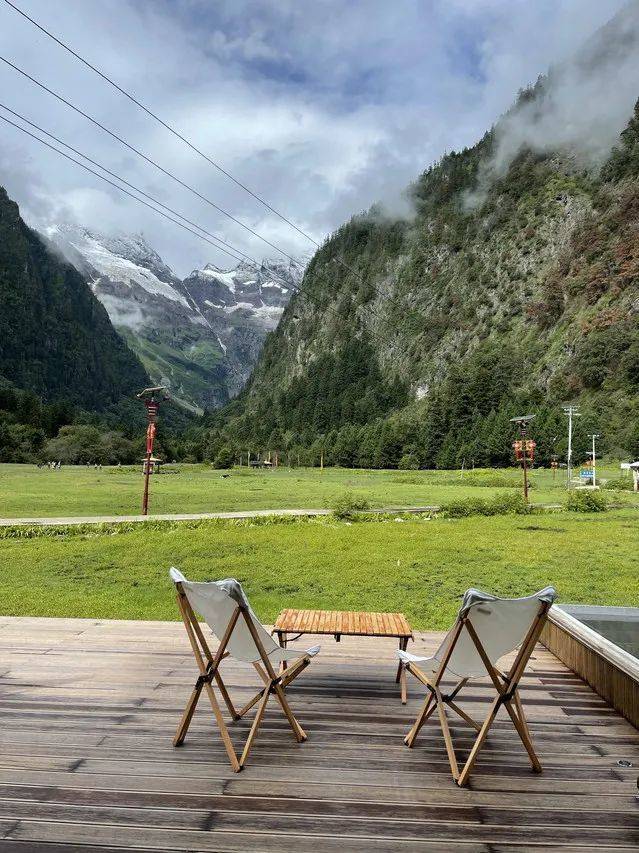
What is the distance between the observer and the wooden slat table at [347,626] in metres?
3.90

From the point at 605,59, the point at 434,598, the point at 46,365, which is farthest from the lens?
the point at 46,365

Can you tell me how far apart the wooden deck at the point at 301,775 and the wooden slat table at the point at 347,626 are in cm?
32

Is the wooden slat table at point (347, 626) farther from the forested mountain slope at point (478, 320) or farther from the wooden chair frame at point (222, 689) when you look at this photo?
the forested mountain slope at point (478, 320)

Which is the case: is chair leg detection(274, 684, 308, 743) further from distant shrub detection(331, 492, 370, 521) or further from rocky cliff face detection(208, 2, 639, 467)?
rocky cliff face detection(208, 2, 639, 467)

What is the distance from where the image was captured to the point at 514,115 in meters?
124

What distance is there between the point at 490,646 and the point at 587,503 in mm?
24648

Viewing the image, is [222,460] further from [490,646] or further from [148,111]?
[490,646]

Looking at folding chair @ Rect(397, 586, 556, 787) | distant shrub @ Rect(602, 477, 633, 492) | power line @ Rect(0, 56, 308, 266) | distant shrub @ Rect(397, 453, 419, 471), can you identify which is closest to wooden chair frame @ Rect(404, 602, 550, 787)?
folding chair @ Rect(397, 586, 556, 787)

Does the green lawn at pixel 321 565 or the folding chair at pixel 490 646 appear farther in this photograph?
the green lawn at pixel 321 565

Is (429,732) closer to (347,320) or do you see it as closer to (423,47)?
(423,47)

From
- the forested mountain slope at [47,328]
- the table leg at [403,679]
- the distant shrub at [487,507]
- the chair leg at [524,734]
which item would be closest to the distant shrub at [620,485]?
the distant shrub at [487,507]

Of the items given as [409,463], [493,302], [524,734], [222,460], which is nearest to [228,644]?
[524,734]

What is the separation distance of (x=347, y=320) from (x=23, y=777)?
13757 cm

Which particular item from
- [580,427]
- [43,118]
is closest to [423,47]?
[43,118]
